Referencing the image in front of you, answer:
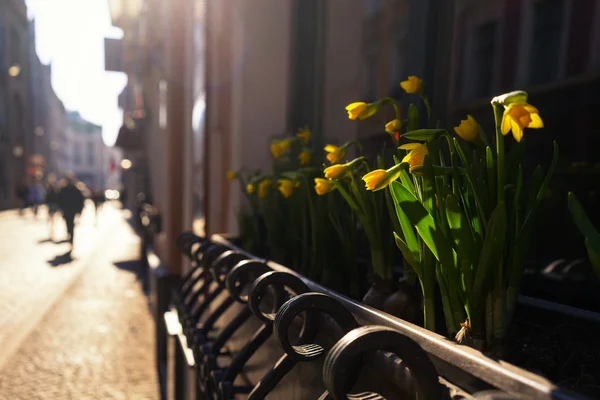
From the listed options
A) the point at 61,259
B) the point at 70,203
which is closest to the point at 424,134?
the point at 61,259

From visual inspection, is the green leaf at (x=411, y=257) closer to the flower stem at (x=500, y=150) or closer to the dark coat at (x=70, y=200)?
the flower stem at (x=500, y=150)

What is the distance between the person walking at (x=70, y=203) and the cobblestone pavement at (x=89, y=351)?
341 centimetres

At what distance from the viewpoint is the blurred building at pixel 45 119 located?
38.0m

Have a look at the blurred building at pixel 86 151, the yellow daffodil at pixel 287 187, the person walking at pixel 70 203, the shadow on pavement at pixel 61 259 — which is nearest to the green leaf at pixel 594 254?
the yellow daffodil at pixel 287 187

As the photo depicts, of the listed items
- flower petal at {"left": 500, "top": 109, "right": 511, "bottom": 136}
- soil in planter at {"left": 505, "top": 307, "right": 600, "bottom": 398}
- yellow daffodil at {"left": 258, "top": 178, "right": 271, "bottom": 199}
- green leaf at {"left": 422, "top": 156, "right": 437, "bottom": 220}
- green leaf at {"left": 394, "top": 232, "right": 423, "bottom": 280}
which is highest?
flower petal at {"left": 500, "top": 109, "right": 511, "bottom": 136}

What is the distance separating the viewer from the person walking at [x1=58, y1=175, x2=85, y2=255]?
33.6ft

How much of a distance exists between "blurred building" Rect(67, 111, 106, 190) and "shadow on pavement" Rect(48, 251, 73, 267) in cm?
6487

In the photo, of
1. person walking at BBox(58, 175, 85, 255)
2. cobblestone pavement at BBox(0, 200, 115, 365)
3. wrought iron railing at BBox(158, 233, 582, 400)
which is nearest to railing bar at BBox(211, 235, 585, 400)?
wrought iron railing at BBox(158, 233, 582, 400)

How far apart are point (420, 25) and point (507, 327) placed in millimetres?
1054

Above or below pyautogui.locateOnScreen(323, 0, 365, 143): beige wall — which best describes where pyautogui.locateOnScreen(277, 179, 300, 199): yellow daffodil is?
below

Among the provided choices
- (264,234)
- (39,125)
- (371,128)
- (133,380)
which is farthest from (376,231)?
(39,125)

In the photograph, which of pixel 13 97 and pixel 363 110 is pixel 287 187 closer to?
pixel 363 110

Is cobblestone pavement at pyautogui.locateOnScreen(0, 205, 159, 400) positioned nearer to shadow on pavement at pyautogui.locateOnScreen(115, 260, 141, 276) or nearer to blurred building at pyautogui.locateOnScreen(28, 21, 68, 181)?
shadow on pavement at pyautogui.locateOnScreen(115, 260, 141, 276)

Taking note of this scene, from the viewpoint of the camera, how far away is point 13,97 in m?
31.2
